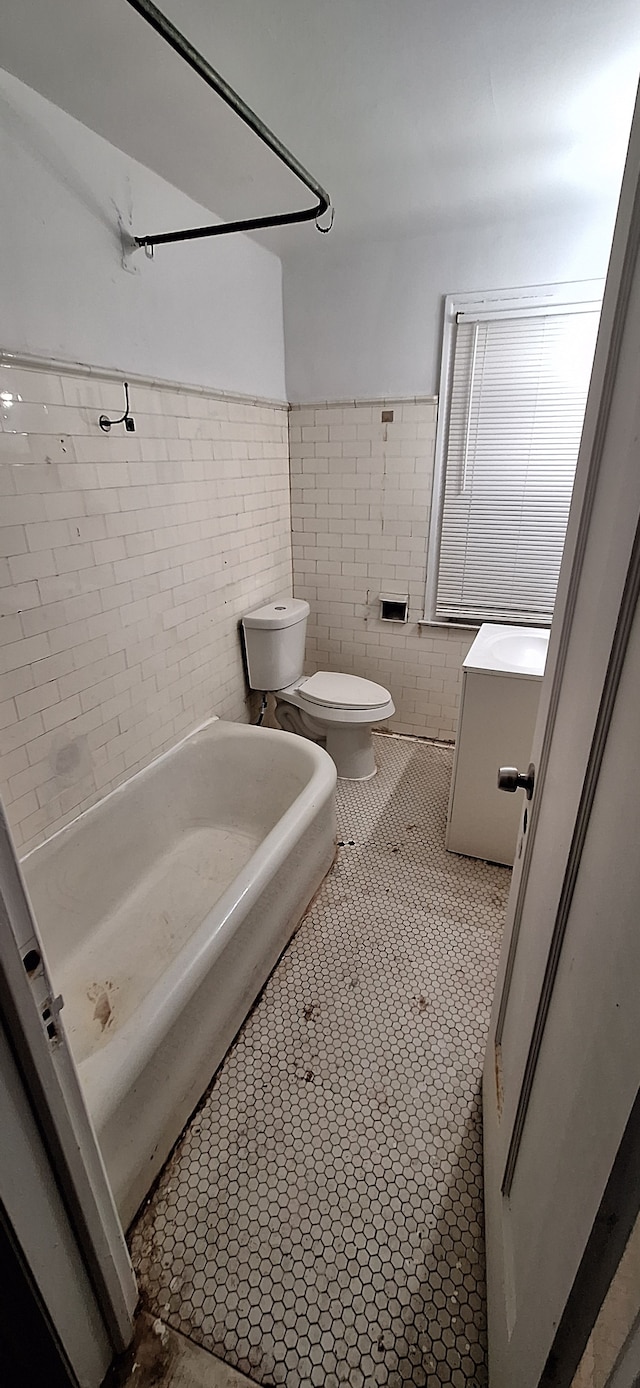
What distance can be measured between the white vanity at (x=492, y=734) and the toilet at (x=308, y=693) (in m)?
0.55

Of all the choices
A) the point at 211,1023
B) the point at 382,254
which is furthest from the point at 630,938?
the point at 382,254

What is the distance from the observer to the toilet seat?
241 centimetres

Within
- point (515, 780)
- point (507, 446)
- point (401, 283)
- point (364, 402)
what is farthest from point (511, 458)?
point (515, 780)

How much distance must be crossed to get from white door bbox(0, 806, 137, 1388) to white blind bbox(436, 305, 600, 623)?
2.39m

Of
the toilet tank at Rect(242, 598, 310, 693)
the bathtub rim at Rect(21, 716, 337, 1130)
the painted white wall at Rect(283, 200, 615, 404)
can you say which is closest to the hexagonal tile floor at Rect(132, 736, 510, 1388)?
the bathtub rim at Rect(21, 716, 337, 1130)

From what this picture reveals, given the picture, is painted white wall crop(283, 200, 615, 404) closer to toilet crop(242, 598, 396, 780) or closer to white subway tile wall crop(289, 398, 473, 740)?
white subway tile wall crop(289, 398, 473, 740)

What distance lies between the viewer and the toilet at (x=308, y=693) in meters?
2.42

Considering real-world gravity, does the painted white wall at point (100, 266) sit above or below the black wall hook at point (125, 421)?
above

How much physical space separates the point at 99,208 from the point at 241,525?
111cm

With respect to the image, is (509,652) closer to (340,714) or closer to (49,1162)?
(340,714)

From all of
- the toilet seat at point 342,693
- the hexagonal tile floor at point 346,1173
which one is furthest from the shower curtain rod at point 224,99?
the hexagonal tile floor at point 346,1173

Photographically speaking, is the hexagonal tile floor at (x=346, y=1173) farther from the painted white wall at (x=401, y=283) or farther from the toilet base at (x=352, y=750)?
the painted white wall at (x=401, y=283)

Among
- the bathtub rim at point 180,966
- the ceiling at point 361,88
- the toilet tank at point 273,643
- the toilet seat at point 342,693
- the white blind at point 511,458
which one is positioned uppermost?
the ceiling at point 361,88

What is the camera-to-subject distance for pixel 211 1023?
1.34 metres
